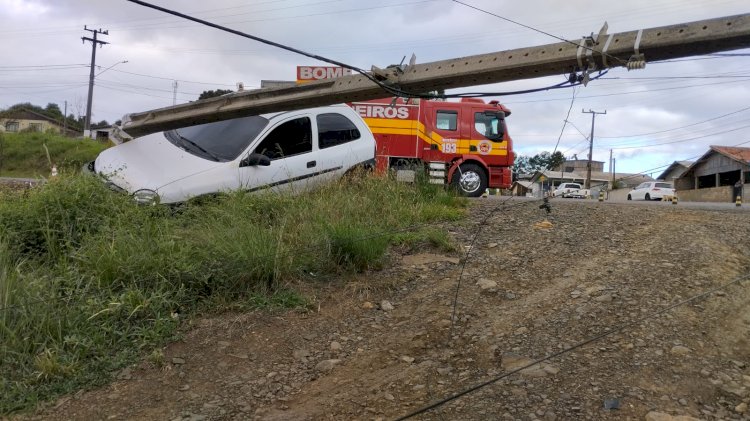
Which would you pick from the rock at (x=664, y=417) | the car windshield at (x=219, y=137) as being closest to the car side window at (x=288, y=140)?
the car windshield at (x=219, y=137)

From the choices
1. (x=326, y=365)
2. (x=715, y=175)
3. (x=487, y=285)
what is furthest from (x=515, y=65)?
(x=715, y=175)

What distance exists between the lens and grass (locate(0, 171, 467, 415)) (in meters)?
4.42

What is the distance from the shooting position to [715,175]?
4022 cm

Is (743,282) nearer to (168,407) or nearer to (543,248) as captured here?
(543,248)

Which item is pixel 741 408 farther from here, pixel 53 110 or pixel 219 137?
pixel 53 110

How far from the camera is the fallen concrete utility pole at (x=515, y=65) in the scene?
4562 mm

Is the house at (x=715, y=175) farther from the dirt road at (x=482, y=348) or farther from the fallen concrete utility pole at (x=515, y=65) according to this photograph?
the fallen concrete utility pole at (x=515, y=65)

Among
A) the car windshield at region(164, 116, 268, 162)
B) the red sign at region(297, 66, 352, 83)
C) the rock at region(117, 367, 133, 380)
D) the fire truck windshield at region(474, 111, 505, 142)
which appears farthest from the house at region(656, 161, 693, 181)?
the rock at region(117, 367, 133, 380)

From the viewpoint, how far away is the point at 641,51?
191 inches

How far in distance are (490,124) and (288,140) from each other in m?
6.72

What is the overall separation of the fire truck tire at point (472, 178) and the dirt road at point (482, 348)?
682 centimetres

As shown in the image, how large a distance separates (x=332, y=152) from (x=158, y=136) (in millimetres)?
2506

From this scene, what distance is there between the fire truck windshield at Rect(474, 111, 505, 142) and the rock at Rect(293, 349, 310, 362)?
986 cm

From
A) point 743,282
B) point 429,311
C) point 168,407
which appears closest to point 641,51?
point 743,282
